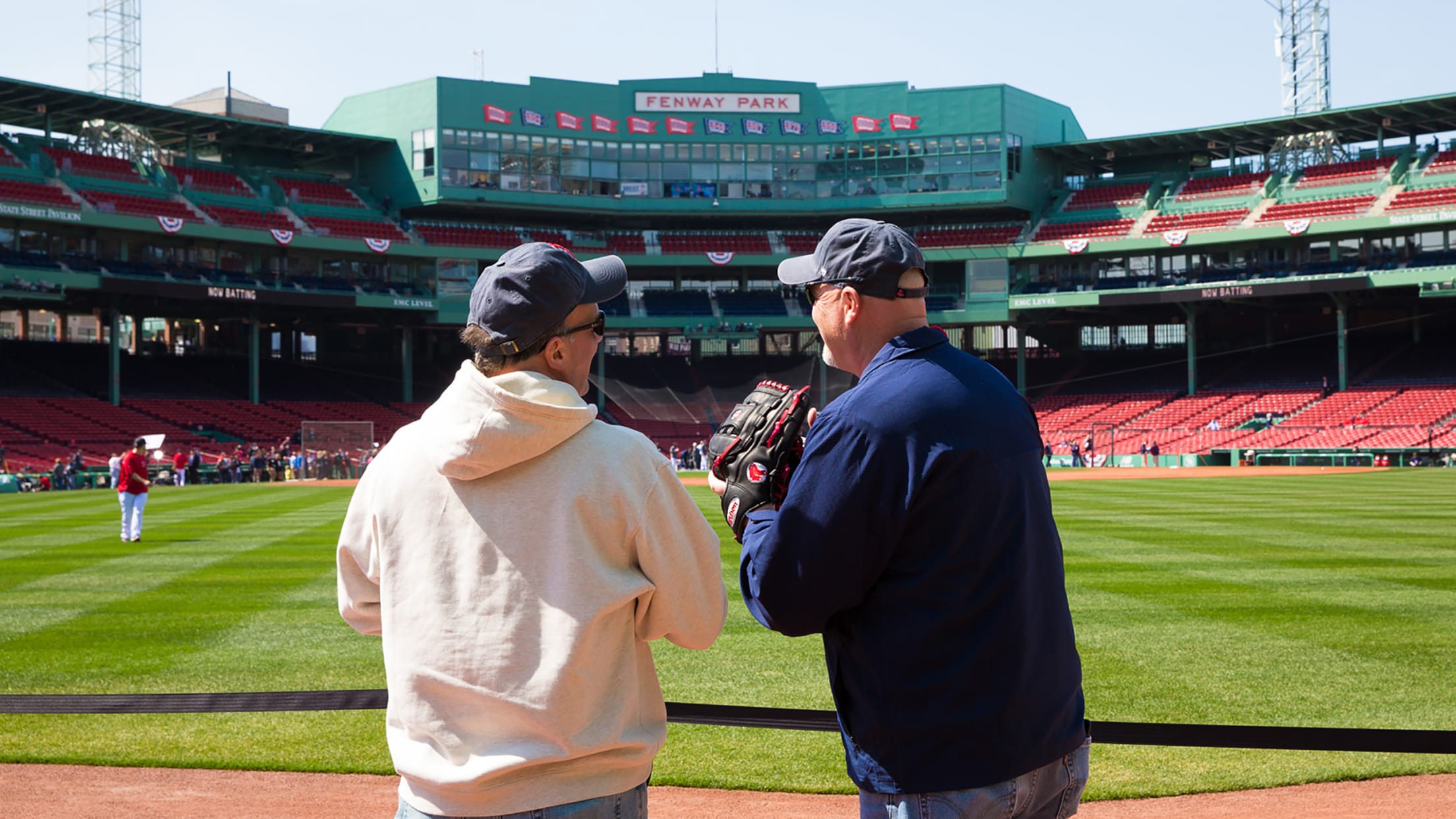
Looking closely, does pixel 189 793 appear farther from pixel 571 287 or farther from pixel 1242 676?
pixel 1242 676

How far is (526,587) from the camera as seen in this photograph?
2.61m

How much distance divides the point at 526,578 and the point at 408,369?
59.4 metres

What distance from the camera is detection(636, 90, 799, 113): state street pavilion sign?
66.7m

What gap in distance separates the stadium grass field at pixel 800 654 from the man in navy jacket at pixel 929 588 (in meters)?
3.94

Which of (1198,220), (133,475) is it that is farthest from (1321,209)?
(133,475)

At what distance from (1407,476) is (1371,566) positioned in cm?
2445

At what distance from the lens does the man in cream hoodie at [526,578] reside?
259 cm

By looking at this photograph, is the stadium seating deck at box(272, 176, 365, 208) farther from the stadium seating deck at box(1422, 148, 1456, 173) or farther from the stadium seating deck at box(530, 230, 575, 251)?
the stadium seating deck at box(1422, 148, 1456, 173)

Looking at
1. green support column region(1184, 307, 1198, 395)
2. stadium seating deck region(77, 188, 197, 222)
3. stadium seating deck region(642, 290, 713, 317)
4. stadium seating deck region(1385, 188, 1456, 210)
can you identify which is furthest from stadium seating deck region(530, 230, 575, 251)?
stadium seating deck region(1385, 188, 1456, 210)

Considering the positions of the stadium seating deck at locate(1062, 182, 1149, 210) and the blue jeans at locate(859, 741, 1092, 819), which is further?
the stadium seating deck at locate(1062, 182, 1149, 210)

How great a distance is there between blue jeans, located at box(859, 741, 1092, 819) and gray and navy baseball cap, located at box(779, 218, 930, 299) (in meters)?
1.20

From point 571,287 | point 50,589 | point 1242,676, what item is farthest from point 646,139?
point 571,287

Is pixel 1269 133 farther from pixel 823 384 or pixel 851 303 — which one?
pixel 851 303

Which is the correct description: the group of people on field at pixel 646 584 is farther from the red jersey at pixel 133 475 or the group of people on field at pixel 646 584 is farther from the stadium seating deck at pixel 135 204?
the stadium seating deck at pixel 135 204
